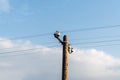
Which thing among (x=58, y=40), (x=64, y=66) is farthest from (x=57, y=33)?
(x=64, y=66)

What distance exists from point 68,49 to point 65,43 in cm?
52

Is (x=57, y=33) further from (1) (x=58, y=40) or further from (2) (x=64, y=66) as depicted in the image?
(2) (x=64, y=66)

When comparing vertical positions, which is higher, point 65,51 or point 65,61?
point 65,51

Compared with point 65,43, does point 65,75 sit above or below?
below

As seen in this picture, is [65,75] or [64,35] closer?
[65,75]

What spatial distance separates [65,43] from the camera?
18.1 m

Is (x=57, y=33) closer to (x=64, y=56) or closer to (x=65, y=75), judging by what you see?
(x=64, y=56)

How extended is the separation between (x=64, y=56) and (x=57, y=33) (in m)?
1.61

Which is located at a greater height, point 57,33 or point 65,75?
point 57,33

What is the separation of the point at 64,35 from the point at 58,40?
688mm

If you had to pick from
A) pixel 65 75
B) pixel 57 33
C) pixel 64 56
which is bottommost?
pixel 65 75

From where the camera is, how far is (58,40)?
1795 centimetres

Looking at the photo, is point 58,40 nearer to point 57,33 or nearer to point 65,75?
point 57,33

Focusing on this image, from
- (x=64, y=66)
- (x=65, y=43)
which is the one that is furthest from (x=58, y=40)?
(x=64, y=66)
